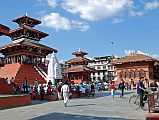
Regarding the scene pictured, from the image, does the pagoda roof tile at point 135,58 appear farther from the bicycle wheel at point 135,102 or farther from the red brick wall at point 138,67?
the bicycle wheel at point 135,102

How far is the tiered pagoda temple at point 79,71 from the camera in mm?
65188

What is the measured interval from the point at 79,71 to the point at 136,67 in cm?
1341

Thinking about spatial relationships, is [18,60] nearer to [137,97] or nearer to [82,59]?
[82,59]

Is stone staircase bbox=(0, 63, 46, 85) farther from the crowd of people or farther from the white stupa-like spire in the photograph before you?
the crowd of people

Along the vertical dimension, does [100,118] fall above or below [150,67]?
below

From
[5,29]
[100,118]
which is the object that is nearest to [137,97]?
[100,118]

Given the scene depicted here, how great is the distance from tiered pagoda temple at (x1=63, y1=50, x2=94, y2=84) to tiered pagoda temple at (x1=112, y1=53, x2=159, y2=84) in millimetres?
7740

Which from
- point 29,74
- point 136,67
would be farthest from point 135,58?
point 29,74

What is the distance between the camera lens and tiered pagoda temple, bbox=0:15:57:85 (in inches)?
1573

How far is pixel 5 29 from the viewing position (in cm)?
2147

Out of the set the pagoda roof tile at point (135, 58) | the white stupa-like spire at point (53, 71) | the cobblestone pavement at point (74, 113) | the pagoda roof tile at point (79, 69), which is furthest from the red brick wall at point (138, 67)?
the cobblestone pavement at point (74, 113)

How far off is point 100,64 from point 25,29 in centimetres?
7046

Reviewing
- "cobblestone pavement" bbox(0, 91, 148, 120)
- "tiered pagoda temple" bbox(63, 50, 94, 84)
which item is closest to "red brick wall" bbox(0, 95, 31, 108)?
"cobblestone pavement" bbox(0, 91, 148, 120)

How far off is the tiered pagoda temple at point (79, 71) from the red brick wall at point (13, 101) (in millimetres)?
43621
